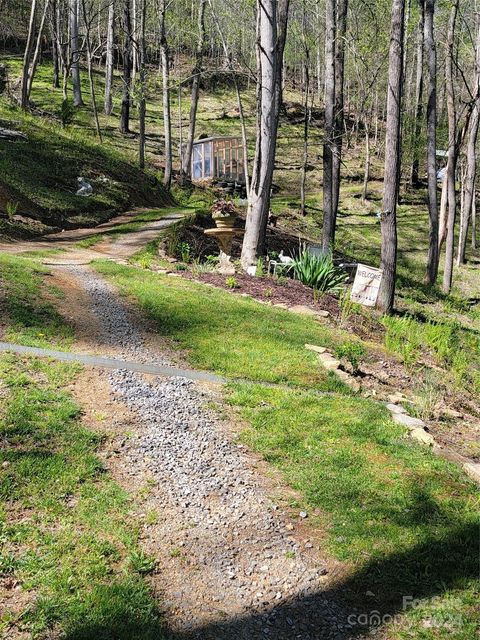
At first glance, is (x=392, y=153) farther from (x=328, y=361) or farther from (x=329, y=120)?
(x=328, y=361)

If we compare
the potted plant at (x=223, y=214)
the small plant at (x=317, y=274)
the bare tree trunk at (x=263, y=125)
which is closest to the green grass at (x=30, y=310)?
the potted plant at (x=223, y=214)

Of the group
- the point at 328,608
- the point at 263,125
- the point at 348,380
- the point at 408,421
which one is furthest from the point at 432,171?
the point at 328,608

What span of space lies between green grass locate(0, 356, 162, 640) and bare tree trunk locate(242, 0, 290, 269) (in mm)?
6786

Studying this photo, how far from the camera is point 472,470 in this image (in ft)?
14.5

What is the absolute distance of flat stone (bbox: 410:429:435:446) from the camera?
194 inches

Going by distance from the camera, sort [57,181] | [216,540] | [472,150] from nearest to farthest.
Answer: [216,540]
[57,181]
[472,150]

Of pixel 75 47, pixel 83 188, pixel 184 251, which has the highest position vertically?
pixel 75 47

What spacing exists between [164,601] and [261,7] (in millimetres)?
10094

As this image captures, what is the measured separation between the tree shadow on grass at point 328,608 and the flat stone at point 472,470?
1006 millimetres

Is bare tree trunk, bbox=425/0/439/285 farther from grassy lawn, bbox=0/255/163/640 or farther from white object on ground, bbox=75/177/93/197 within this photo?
grassy lawn, bbox=0/255/163/640

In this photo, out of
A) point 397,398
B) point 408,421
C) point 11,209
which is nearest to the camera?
point 408,421

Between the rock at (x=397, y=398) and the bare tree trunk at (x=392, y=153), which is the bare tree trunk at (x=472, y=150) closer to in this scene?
the bare tree trunk at (x=392, y=153)

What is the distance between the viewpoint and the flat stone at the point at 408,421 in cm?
520

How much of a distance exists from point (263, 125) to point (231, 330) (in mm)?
5186
